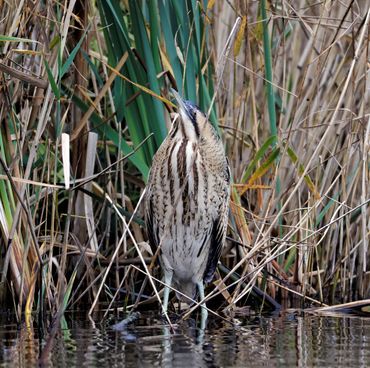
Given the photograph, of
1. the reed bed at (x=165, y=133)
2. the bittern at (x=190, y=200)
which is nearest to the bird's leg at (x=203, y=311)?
the bittern at (x=190, y=200)

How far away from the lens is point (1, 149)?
530 centimetres

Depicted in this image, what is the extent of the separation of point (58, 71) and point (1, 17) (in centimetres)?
51

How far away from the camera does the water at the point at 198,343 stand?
13.7ft

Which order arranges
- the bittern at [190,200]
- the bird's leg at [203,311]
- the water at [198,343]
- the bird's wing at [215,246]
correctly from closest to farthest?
the water at [198,343] → the bird's leg at [203,311] → the bittern at [190,200] → the bird's wing at [215,246]

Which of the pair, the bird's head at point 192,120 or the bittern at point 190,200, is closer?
the bird's head at point 192,120

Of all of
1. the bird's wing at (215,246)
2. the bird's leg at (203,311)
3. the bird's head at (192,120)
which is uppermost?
the bird's head at (192,120)

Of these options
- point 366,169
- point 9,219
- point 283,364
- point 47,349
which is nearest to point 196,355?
point 283,364

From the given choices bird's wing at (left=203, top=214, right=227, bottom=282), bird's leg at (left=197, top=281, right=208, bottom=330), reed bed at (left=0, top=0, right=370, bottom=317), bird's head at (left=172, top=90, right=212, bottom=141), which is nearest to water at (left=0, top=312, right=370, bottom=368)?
bird's leg at (left=197, top=281, right=208, bottom=330)

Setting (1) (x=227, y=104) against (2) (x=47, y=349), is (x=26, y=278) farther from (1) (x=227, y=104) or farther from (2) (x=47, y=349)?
(1) (x=227, y=104)

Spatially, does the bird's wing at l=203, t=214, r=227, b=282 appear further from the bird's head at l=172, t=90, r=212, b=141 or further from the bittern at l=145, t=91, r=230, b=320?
the bird's head at l=172, t=90, r=212, b=141

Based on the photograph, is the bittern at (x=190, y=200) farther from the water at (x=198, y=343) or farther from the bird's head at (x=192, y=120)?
the water at (x=198, y=343)

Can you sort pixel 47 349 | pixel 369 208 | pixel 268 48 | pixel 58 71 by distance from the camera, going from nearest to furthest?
pixel 47 349
pixel 58 71
pixel 268 48
pixel 369 208

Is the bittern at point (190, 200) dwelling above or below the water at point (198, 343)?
above

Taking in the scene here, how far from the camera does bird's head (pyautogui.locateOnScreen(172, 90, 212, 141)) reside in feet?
17.8
